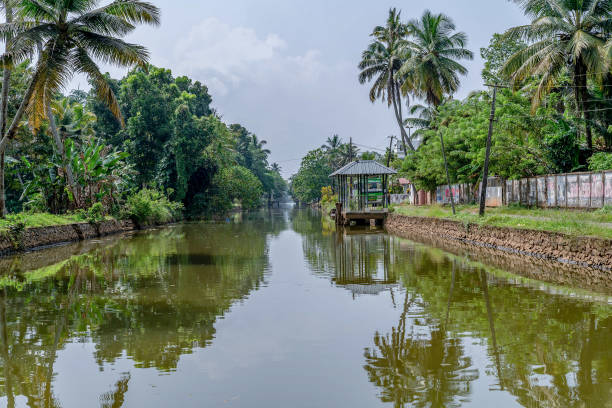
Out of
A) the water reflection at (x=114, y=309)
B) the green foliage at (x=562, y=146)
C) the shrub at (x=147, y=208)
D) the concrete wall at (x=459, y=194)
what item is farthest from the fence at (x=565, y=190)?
the shrub at (x=147, y=208)

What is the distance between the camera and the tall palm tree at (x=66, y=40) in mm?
16953

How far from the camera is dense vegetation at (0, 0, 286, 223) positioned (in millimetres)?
17609

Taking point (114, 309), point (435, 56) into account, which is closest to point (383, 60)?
point (435, 56)

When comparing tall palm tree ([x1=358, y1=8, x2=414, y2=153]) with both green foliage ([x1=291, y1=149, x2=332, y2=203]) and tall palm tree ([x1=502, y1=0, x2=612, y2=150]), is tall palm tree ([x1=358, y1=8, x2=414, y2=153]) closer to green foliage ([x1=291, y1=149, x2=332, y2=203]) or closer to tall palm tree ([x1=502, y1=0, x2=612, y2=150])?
tall palm tree ([x1=502, y1=0, x2=612, y2=150])

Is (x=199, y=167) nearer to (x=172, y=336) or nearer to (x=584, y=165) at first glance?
(x=584, y=165)

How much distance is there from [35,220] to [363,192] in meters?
20.6

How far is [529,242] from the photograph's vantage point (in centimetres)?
1727

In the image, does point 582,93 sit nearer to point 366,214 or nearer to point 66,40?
point 366,214

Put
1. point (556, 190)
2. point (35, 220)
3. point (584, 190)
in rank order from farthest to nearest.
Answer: point (556, 190) < point (35, 220) < point (584, 190)

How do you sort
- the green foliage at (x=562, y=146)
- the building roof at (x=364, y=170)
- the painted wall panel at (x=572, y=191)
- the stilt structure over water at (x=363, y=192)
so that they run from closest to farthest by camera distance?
the painted wall panel at (x=572, y=191) → the green foliage at (x=562, y=146) → the building roof at (x=364, y=170) → the stilt structure over water at (x=363, y=192)

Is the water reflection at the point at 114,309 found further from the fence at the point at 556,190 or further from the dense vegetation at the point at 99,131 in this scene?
the fence at the point at 556,190

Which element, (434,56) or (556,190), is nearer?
(556,190)

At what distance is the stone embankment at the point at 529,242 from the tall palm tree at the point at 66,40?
46.1ft

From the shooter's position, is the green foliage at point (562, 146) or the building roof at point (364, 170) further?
the building roof at point (364, 170)
